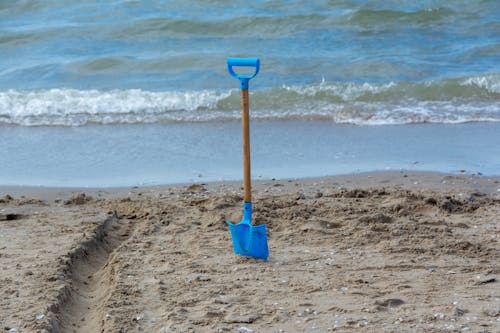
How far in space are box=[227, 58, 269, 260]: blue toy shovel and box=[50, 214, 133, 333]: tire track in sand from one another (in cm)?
76

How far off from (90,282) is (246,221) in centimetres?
96

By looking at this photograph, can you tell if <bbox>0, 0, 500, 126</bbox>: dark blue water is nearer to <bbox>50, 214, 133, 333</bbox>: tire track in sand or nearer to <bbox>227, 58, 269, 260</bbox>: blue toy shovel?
<bbox>50, 214, 133, 333</bbox>: tire track in sand

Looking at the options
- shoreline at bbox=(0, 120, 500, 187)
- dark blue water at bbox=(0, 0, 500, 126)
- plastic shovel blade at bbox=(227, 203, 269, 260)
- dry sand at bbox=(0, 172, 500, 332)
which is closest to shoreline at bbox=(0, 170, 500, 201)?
dry sand at bbox=(0, 172, 500, 332)

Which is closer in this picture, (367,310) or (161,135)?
(367,310)

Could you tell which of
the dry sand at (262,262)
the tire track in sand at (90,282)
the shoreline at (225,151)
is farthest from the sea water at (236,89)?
the tire track in sand at (90,282)

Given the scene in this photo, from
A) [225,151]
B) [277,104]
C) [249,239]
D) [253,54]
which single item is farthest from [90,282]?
[253,54]

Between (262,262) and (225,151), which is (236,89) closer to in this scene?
(225,151)

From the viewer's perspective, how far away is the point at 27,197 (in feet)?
20.4

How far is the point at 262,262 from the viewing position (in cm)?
450

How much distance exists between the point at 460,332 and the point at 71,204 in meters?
3.39

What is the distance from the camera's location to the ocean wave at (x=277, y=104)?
924 centimetres

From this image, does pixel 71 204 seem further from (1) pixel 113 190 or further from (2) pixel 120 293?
(2) pixel 120 293

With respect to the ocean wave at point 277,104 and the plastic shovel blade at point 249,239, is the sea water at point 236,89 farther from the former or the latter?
the plastic shovel blade at point 249,239

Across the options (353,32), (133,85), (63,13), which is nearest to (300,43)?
(353,32)
